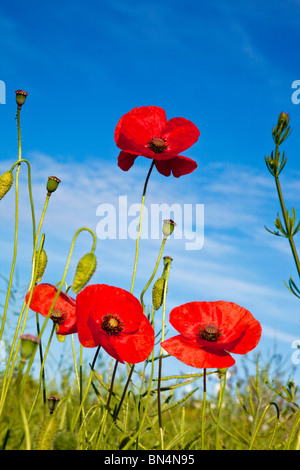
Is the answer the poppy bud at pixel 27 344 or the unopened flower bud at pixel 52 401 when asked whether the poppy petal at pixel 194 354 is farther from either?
the poppy bud at pixel 27 344

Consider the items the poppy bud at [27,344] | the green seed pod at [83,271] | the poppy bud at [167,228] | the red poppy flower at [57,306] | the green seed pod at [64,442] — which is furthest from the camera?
the poppy bud at [167,228]

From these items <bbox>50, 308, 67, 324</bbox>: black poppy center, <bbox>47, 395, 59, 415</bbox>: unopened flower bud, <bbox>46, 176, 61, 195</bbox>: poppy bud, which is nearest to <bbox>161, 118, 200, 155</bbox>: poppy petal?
<bbox>46, 176, 61, 195</bbox>: poppy bud

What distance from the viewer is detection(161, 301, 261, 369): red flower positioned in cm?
139

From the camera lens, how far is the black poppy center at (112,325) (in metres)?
1.41

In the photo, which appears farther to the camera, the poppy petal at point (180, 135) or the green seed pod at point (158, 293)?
the poppy petal at point (180, 135)

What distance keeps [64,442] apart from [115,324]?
1.08 ft

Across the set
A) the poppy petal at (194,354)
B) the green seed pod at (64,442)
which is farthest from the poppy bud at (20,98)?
the green seed pod at (64,442)

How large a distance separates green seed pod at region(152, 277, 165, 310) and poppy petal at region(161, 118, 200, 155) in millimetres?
424

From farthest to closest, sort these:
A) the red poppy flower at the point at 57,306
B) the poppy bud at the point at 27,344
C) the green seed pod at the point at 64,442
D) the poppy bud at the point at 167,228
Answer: the poppy bud at the point at 167,228 → the red poppy flower at the point at 57,306 → the green seed pod at the point at 64,442 → the poppy bud at the point at 27,344

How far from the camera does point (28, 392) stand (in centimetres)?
416

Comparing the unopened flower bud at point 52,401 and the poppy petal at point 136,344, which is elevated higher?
the poppy petal at point 136,344

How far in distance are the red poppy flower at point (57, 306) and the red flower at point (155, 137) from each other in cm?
48
